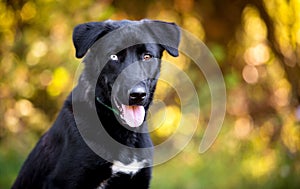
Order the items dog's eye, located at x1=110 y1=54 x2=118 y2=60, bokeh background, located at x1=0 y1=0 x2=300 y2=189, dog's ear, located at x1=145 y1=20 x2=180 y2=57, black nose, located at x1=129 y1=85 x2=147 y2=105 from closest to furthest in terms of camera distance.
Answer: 1. black nose, located at x1=129 y1=85 x2=147 y2=105
2. dog's eye, located at x1=110 y1=54 x2=118 y2=60
3. dog's ear, located at x1=145 y1=20 x2=180 y2=57
4. bokeh background, located at x1=0 y1=0 x2=300 y2=189

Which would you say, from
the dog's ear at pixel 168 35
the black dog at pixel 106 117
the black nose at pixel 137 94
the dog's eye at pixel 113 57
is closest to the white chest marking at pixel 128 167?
the black dog at pixel 106 117

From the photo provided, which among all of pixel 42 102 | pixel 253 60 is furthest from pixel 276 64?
pixel 42 102

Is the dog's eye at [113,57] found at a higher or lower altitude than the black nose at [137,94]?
higher

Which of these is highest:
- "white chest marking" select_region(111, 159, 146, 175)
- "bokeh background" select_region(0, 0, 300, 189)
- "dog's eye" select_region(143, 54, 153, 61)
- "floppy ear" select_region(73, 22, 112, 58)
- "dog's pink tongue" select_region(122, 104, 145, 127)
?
"floppy ear" select_region(73, 22, 112, 58)

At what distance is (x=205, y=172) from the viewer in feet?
19.1

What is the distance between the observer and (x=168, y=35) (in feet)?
12.7

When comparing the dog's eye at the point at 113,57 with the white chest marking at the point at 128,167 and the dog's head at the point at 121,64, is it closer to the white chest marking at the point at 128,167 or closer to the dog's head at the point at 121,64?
the dog's head at the point at 121,64

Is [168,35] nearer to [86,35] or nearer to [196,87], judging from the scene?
[86,35]

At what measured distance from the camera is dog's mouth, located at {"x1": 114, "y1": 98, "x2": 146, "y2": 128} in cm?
364

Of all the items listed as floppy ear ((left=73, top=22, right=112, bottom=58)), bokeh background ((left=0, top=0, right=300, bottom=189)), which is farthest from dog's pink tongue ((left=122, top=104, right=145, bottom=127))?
bokeh background ((left=0, top=0, right=300, bottom=189))

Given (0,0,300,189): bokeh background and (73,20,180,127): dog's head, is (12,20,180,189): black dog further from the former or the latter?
(0,0,300,189): bokeh background

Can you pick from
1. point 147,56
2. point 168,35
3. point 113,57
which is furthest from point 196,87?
point 113,57

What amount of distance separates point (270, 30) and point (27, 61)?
3203 millimetres

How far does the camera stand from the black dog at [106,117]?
357 cm
